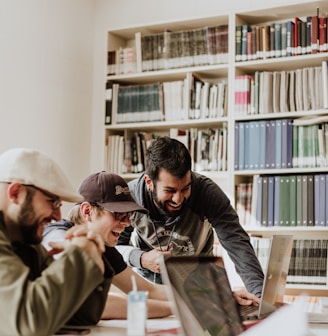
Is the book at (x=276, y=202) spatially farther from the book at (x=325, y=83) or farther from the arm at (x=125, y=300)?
the arm at (x=125, y=300)

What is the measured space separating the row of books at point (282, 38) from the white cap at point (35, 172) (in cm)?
284

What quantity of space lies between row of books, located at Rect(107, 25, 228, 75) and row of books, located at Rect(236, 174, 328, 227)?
920mm

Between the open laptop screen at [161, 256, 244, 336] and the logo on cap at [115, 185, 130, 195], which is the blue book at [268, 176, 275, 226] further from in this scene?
the open laptop screen at [161, 256, 244, 336]

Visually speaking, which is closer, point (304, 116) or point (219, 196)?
point (219, 196)

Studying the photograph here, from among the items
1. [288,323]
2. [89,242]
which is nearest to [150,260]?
[89,242]

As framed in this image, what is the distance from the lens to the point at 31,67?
412 centimetres

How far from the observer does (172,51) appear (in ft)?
14.4

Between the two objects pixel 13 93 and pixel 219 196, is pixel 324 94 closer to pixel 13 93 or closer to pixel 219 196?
pixel 219 196

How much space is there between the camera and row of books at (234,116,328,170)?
387 centimetres

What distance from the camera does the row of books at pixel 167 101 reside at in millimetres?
4203

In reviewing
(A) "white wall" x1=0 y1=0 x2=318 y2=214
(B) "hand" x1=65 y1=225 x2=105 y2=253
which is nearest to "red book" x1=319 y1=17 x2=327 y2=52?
(A) "white wall" x1=0 y1=0 x2=318 y2=214

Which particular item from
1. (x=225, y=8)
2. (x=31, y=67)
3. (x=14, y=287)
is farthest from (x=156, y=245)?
(x=225, y=8)

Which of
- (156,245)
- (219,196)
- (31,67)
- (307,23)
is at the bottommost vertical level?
(156,245)

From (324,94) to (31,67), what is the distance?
6.39ft
